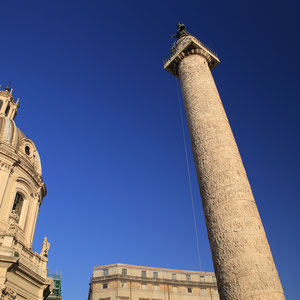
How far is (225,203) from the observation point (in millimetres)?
9430

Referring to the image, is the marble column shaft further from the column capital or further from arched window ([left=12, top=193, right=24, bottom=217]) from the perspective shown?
arched window ([left=12, top=193, right=24, bottom=217])

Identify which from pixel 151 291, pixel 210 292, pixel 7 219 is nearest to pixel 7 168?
pixel 7 219

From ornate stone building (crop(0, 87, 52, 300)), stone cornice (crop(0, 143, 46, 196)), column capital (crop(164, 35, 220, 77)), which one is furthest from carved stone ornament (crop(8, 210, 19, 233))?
column capital (crop(164, 35, 220, 77))

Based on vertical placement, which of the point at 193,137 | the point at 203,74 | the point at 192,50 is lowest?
the point at 193,137

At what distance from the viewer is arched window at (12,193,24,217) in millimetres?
27453

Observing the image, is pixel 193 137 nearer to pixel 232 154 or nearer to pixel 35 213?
pixel 232 154

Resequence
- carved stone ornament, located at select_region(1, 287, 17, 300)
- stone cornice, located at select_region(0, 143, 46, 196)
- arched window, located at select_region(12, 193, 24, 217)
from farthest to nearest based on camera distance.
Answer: arched window, located at select_region(12, 193, 24, 217), stone cornice, located at select_region(0, 143, 46, 196), carved stone ornament, located at select_region(1, 287, 17, 300)

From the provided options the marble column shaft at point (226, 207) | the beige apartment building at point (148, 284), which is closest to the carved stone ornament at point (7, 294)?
the marble column shaft at point (226, 207)

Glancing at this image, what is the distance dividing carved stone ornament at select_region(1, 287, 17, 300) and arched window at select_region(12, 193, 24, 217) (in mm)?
8780

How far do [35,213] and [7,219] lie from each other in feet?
14.8

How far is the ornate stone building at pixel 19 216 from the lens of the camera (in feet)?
67.4

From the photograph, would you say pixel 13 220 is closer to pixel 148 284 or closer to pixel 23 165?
pixel 23 165

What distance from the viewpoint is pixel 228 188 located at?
9.70 m

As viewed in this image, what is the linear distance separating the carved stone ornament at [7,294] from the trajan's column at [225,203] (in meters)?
15.7
